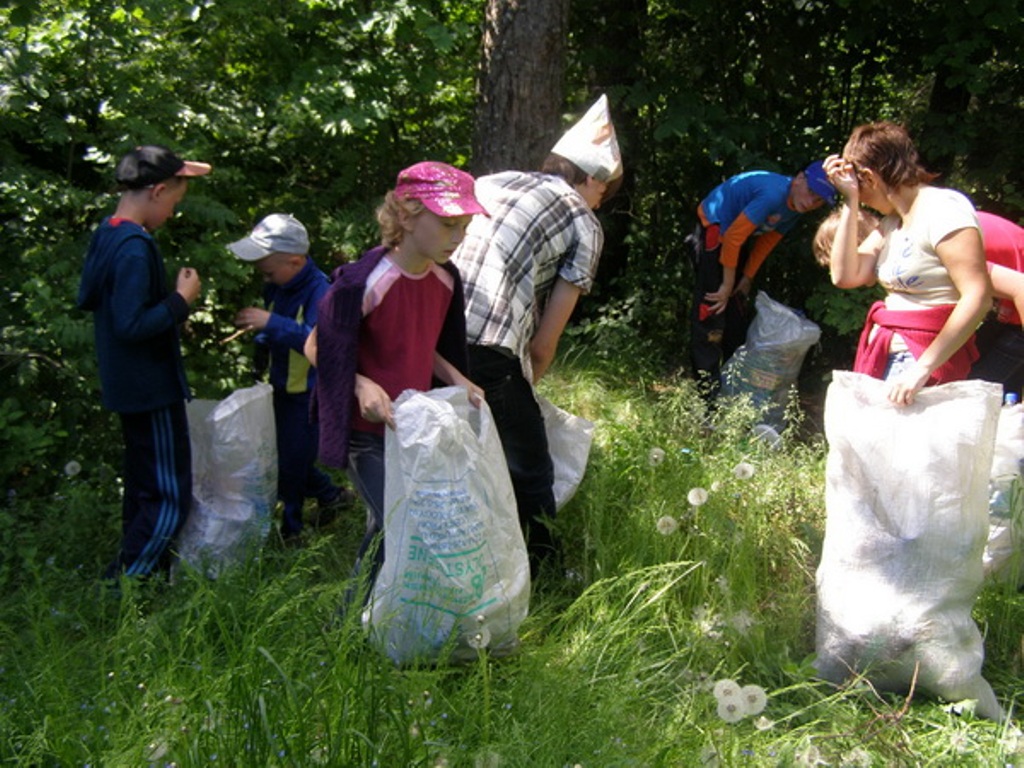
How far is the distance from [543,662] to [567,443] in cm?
105

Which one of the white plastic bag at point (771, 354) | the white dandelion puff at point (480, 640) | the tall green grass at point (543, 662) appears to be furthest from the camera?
the white plastic bag at point (771, 354)

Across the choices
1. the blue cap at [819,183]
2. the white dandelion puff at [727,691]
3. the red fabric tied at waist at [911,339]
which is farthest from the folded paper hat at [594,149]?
the blue cap at [819,183]

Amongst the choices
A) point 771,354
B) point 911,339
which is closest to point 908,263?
point 911,339

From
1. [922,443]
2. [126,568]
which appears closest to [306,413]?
[126,568]

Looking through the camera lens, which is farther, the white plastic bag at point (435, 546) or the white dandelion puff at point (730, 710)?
the white plastic bag at point (435, 546)

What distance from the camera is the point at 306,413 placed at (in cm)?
371

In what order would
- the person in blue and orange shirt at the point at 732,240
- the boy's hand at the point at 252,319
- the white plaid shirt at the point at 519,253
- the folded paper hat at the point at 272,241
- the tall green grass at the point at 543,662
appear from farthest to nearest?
1. the person in blue and orange shirt at the point at 732,240
2. the folded paper hat at the point at 272,241
3. the boy's hand at the point at 252,319
4. the white plaid shirt at the point at 519,253
5. the tall green grass at the point at 543,662

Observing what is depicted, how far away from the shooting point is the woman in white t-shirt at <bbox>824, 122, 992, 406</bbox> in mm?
2762

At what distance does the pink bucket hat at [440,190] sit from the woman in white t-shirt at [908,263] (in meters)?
1.29

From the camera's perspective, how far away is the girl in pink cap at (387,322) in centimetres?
248

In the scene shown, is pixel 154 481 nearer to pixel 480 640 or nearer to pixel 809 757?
pixel 480 640

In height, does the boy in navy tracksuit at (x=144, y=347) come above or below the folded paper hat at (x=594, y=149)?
below

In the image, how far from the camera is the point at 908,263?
2.95 meters

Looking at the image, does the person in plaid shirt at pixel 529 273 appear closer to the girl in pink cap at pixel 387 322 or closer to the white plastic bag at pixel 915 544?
the girl in pink cap at pixel 387 322
